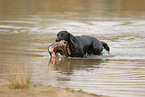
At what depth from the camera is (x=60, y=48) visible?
12.6m

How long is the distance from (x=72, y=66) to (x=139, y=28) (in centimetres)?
981

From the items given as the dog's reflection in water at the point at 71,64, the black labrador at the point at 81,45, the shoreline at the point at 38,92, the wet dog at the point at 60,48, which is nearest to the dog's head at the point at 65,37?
Answer: the black labrador at the point at 81,45

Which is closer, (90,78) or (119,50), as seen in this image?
(90,78)

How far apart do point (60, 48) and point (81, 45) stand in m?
0.77

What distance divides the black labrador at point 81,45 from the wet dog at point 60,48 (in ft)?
0.37

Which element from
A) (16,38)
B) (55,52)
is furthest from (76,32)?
(55,52)

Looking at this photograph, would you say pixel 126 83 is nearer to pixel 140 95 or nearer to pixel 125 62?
pixel 140 95

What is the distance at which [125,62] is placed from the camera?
12078 mm

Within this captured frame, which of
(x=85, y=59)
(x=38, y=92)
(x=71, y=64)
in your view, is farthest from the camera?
(x=85, y=59)

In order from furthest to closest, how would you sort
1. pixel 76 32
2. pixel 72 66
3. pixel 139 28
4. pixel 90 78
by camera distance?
1. pixel 139 28
2. pixel 76 32
3. pixel 72 66
4. pixel 90 78

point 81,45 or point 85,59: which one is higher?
point 81,45

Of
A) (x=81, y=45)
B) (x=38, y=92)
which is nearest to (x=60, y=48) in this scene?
(x=81, y=45)

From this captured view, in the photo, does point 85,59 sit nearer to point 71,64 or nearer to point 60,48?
point 60,48

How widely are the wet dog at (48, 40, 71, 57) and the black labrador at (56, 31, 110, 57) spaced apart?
0.11m
